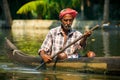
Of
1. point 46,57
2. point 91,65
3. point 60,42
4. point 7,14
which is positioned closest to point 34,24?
point 7,14

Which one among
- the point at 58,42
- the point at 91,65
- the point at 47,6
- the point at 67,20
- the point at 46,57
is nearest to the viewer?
the point at 91,65

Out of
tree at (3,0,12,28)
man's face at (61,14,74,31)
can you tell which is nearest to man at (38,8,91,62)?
man's face at (61,14,74,31)

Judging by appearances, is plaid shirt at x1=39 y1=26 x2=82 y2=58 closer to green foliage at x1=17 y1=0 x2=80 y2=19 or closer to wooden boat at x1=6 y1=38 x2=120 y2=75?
wooden boat at x1=6 y1=38 x2=120 y2=75

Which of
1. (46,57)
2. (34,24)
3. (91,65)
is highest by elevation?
(46,57)

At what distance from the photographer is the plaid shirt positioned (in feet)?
34.2

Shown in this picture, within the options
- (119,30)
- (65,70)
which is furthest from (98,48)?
(119,30)

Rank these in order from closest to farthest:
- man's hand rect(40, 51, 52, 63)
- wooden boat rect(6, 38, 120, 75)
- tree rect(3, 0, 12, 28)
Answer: wooden boat rect(6, 38, 120, 75) → man's hand rect(40, 51, 52, 63) → tree rect(3, 0, 12, 28)

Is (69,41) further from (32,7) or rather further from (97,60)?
(32,7)

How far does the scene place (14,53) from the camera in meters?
11.7

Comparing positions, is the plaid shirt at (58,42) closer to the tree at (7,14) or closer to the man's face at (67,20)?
the man's face at (67,20)

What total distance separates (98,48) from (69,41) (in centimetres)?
758

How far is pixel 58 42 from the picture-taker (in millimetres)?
10484

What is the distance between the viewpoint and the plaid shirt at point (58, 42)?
10.4 meters

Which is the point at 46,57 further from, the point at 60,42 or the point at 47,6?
the point at 47,6
